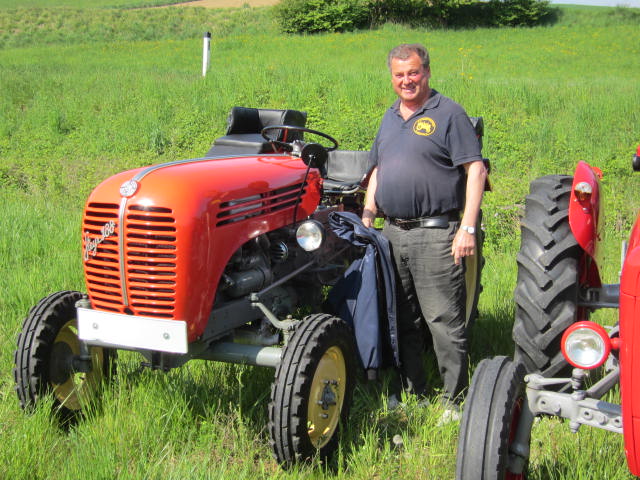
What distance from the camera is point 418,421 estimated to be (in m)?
3.26

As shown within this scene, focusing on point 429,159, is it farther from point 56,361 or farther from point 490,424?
point 56,361

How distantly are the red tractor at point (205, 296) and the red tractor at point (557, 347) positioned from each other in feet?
1.65

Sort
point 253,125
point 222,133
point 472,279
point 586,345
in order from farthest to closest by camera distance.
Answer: point 222,133, point 253,125, point 472,279, point 586,345

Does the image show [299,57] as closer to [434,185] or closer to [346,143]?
[346,143]

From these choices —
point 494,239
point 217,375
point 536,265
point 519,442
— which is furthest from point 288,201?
point 494,239

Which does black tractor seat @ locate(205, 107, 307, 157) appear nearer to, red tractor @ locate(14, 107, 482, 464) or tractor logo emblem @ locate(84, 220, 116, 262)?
red tractor @ locate(14, 107, 482, 464)

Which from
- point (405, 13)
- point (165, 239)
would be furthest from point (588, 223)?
point (405, 13)

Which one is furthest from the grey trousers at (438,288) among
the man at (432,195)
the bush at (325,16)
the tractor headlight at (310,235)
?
the bush at (325,16)

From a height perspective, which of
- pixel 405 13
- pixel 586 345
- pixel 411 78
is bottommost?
pixel 586 345

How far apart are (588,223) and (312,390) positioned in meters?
1.56

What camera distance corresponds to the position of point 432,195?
3.29 meters

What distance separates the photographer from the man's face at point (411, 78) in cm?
328

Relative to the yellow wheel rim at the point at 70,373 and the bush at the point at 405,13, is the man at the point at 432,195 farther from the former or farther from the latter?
the bush at the point at 405,13

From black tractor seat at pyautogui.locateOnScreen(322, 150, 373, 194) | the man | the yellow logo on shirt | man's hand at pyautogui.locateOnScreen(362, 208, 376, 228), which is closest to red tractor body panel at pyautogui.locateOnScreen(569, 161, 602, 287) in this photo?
the man
